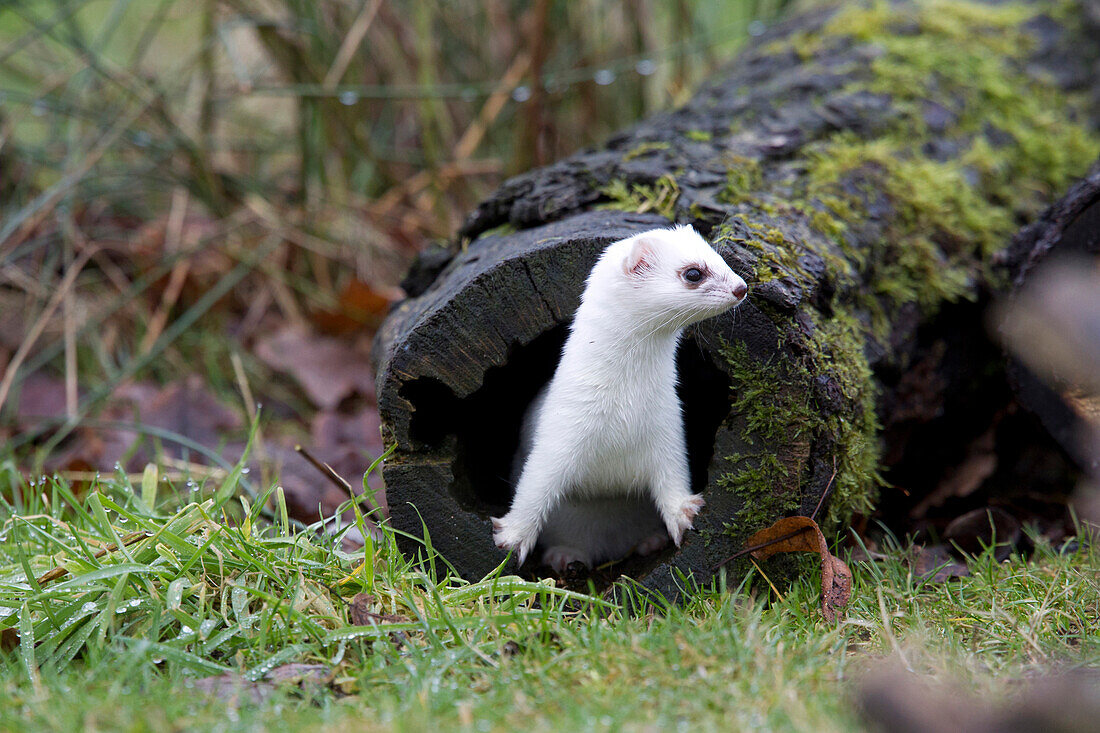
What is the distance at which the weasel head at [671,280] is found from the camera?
264 cm

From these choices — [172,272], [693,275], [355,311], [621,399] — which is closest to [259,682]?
[621,399]

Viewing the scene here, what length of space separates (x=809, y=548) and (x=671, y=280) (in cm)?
89

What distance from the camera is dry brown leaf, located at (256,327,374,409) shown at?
5121 mm

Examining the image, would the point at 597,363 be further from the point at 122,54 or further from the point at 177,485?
the point at 122,54

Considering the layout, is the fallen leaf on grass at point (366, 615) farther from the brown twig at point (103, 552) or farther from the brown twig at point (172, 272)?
the brown twig at point (172, 272)

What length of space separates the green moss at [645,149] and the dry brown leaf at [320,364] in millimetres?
2323

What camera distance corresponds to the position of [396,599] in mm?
2621

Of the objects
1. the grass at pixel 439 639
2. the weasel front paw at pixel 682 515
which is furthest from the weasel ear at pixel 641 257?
the grass at pixel 439 639

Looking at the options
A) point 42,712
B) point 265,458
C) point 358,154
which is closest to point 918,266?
point 265,458

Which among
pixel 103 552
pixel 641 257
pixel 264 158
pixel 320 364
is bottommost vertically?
pixel 103 552

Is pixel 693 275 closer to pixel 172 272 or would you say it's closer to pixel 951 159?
pixel 951 159

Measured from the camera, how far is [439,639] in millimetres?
2426

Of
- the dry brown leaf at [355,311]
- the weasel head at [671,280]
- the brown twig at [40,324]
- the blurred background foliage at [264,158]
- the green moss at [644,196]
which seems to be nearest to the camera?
the weasel head at [671,280]

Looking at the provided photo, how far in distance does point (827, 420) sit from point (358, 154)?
171 inches
